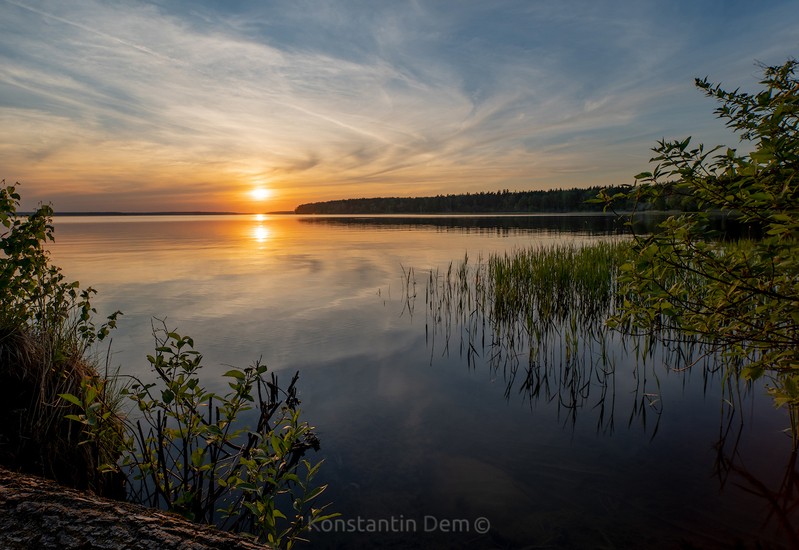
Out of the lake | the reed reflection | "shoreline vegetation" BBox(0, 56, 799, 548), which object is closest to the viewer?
"shoreline vegetation" BBox(0, 56, 799, 548)

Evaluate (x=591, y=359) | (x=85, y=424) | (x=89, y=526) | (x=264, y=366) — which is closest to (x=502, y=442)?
(x=591, y=359)

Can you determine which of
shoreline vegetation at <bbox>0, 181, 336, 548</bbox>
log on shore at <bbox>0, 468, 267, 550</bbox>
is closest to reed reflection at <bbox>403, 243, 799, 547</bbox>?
log on shore at <bbox>0, 468, 267, 550</bbox>

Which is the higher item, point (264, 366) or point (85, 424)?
point (264, 366)

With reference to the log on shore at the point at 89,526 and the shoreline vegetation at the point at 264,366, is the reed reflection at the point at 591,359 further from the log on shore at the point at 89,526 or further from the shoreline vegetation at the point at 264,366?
the log on shore at the point at 89,526

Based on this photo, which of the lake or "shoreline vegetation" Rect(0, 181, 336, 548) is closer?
"shoreline vegetation" Rect(0, 181, 336, 548)

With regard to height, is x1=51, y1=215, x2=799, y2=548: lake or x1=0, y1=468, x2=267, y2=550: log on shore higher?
x1=0, y1=468, x2=267, y2=550: log on shore

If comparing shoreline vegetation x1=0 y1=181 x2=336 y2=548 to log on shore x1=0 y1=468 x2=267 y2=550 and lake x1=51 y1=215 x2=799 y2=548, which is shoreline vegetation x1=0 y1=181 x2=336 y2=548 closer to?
lake x1=51 y1=215 x2=799 y2=548

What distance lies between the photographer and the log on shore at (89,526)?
182 centimetres

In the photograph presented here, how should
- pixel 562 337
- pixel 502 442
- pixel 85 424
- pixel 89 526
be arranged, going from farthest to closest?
pixel 562 337, pixel 502 442, pixel 85 424, pixel 89 526

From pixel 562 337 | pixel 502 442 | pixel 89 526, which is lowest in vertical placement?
pixel 502 442

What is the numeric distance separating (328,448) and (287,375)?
9.23ft

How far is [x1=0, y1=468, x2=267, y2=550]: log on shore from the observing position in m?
1.82

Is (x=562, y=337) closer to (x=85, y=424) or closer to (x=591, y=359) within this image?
(x=591, y=359)

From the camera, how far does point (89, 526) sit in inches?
74.5
